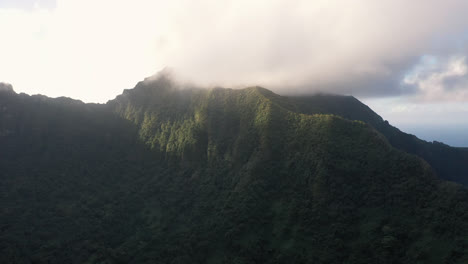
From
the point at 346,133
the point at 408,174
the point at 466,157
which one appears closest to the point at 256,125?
the point at 346,133

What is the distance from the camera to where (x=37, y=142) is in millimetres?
117438

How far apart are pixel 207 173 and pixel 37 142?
77.1 m

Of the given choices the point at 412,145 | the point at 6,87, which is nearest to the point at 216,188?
the point at 6,87

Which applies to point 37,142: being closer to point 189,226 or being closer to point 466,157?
point 189,226

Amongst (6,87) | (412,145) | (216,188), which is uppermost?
(412,145)

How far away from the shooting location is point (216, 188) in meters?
89.0

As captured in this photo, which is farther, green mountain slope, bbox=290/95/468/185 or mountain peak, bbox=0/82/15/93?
green mountain slope, bbox=290/95/468/185

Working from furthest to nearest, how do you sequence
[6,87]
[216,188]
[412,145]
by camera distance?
[412,145]
[6,87]
[216,188]

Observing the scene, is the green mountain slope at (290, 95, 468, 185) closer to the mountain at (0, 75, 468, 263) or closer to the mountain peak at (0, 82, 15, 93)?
the mountain at (0, 75, 468, 263)

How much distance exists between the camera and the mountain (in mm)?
58562

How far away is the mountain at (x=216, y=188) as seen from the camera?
58.6 metres

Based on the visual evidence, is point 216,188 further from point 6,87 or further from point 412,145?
point 412,145

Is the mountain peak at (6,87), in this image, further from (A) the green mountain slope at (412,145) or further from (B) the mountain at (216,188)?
(A) the green mountain slope at (412,145)

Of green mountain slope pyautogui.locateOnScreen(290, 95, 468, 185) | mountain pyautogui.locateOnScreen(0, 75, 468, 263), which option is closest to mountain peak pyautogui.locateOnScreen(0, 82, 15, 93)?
mountain pyautogui.locateOnScreen(0, 75, 468, 263)
